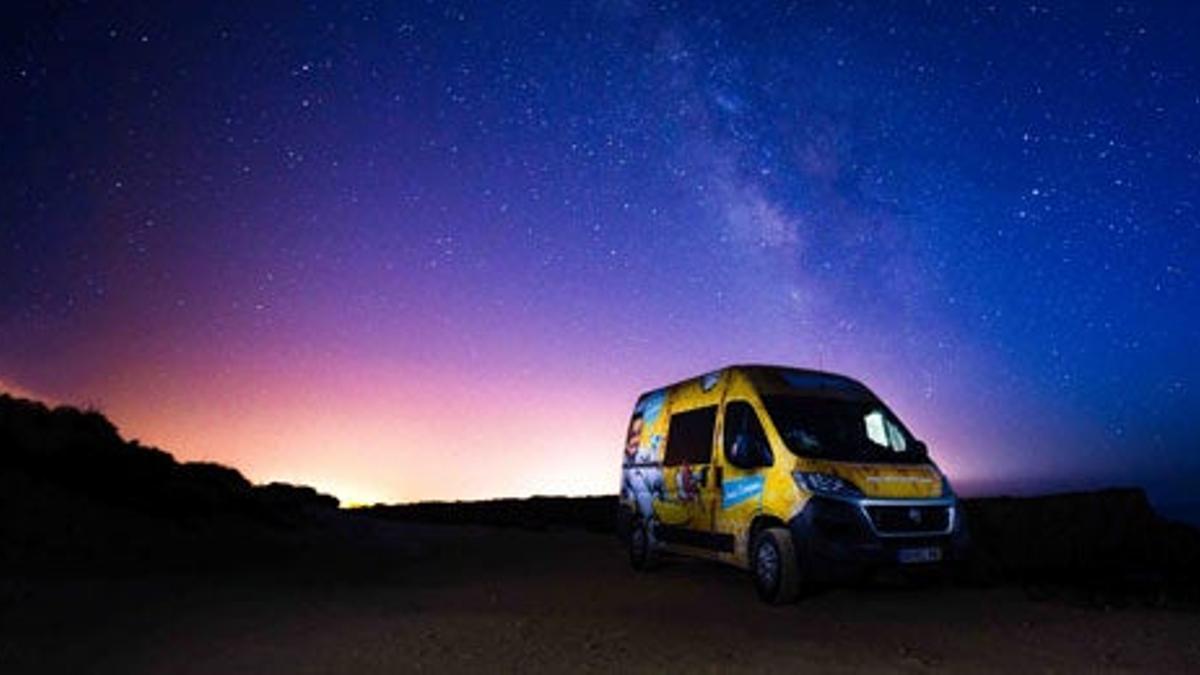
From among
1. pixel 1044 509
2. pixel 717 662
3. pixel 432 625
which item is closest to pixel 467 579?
pixel 432 625

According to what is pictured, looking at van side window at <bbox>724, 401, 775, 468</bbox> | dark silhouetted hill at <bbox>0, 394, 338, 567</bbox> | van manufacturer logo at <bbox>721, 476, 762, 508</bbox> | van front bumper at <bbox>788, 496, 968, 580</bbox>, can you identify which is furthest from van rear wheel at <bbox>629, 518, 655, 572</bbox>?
dark silhouetted hill at <bbox>0, 394, 338, 567</bbox>

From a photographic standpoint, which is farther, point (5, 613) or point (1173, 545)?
point (1173, 545)

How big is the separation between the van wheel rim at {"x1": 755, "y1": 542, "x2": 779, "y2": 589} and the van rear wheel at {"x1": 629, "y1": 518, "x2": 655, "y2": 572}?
2.99 m

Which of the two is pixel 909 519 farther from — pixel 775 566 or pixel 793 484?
pixel 775 566

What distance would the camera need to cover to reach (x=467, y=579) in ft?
40.0

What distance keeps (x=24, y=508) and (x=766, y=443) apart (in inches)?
433

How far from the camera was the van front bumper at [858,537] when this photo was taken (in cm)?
915

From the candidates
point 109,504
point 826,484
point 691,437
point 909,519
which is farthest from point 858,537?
point 109,504

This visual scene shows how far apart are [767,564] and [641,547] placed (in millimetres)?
3475

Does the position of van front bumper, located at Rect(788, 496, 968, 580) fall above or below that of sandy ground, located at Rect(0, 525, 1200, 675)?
above

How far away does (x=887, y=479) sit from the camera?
964cm

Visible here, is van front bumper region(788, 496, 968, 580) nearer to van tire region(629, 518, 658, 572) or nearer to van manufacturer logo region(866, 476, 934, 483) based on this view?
van manufacturer logo region(866, 476, 934, 483)

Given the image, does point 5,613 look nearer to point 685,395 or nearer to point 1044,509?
point 685,395

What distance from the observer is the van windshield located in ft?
32.9
